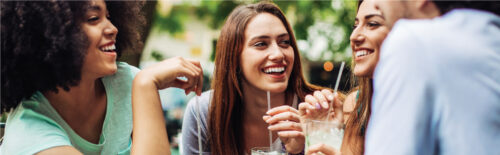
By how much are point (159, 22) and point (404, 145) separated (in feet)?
31.9

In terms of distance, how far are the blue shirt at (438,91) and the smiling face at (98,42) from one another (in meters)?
1.15

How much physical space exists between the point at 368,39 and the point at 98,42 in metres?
1.23

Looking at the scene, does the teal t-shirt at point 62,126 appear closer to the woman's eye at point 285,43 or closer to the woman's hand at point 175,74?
the woman's hand at point 175,74

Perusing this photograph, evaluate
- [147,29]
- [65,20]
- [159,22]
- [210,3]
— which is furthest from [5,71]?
[159,22]

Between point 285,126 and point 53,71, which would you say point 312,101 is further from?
point 53,71

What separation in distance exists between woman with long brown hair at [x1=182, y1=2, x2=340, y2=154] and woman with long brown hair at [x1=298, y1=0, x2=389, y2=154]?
0.41 meters

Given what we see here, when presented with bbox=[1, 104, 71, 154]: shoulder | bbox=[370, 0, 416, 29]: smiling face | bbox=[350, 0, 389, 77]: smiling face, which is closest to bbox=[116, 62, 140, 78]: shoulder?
bbox=[1, 104, 71, 154]: shoulder

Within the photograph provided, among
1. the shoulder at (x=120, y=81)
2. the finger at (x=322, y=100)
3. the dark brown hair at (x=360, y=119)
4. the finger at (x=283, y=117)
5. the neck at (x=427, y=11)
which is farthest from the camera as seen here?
the dark brown hair at (x=360, y=119)

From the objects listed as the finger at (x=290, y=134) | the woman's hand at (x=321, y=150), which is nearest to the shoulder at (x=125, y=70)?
the finger at (x=290, y=134)

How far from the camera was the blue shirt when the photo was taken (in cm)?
93

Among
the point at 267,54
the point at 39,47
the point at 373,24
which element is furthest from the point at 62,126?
the point at 373,24

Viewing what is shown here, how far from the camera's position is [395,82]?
0.94 m

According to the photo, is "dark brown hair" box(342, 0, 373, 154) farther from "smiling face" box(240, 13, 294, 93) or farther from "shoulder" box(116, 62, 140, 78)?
"shoulder" box(116, 62, 140, 78)

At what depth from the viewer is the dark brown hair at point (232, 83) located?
8.13ft
